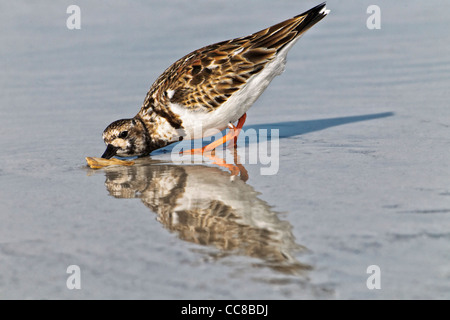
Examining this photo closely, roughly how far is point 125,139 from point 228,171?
1.53 metres

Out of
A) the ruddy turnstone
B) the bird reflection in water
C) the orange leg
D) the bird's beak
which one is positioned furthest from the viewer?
the orange leg

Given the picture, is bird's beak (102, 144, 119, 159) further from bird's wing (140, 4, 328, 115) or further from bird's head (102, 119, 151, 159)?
bird's wing (140, 4, 328, 115)

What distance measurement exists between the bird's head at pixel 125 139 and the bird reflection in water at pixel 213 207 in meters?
0.23

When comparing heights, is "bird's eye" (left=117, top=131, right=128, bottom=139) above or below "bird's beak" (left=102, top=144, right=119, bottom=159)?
above

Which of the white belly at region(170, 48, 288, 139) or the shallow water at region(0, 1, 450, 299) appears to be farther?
the white belly at region(170, 48, 288, 139)

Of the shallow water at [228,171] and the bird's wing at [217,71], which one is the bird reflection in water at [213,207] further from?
the bird's wing at [217,71]

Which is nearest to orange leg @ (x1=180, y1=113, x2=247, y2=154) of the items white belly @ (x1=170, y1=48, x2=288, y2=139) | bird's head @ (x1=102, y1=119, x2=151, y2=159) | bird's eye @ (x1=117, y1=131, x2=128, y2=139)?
white belly @ (x1=170, y1=48, x2=288, y2=139)

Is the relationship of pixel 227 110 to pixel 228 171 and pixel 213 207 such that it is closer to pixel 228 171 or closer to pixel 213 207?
pixel 228 171

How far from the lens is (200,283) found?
15.2 ft

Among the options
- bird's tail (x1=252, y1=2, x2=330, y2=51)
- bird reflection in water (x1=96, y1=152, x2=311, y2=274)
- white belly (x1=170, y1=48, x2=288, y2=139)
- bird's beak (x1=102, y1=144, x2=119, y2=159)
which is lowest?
bird reflection in water (x1=96, y1=152, x2=311, y2=274)

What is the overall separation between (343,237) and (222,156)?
334 cm

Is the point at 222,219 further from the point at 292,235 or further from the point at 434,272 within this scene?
the point at 434,272

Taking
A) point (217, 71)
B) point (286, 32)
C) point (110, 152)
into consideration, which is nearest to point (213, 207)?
point (110, 152)

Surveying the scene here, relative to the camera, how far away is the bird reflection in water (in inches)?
203
